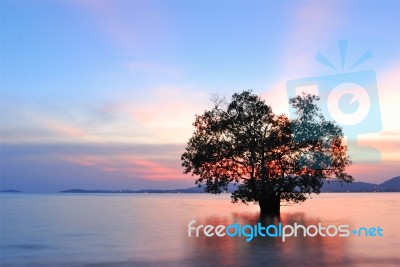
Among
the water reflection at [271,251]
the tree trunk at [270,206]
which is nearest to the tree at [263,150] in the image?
the tree trunk at [270,206]

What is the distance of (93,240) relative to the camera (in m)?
32.0

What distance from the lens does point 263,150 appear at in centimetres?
4650

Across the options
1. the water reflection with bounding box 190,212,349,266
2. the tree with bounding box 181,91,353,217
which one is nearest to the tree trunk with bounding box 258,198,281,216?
the tree with bounding box 181,91,353,217

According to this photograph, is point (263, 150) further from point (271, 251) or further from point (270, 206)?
point (271, 251)

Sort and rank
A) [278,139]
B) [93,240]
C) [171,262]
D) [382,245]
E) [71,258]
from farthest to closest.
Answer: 1. [278,139]
2. [93,240]
3. [382,245]
4. [71,258]
5. [171,262]

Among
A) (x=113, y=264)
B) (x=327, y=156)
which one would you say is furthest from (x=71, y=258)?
(x=327, y=156)

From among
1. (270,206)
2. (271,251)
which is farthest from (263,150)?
(271,251)

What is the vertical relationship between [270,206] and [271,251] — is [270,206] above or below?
above

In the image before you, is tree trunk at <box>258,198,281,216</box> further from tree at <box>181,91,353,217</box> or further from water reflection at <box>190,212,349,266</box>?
water reflection at <box>190,212,349,266</box>

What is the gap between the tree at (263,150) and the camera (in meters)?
46.1

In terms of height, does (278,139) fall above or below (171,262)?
above

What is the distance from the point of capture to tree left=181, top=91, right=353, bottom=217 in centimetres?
4609

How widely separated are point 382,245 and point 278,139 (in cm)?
1944

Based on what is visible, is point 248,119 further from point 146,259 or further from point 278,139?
point 146,259
